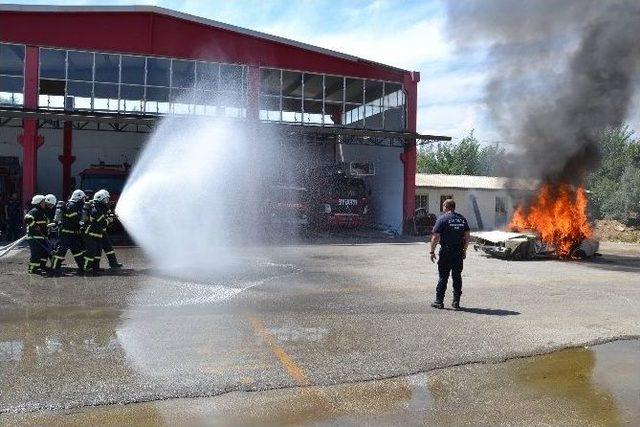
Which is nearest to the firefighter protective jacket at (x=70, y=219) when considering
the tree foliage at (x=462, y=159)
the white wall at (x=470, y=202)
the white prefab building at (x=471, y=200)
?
the white prefab building at (x=471, y=200)

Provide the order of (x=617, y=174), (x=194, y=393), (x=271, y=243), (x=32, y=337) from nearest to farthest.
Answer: (x=194, y=393), (x=32, y=337), (x=271, y=243), (x=617, y=174)

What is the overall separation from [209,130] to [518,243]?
10.9m

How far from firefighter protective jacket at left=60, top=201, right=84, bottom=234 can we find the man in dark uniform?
645 cm

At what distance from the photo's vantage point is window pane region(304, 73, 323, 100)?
75.0ft

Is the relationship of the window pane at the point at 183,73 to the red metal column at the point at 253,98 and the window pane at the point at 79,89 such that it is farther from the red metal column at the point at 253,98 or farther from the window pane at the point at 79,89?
the window pane at the point at 79,89

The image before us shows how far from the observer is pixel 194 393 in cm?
404

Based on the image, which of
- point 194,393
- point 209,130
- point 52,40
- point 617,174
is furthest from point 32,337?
point 617,174

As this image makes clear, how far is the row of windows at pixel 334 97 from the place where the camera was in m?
22.7

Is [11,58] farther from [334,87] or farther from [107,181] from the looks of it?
[334,87]

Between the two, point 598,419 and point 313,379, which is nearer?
point 598,419

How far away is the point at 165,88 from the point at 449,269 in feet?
57.7

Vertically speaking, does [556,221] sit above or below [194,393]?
above

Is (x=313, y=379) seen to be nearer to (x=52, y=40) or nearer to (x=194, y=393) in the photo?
(x=194, y=393)

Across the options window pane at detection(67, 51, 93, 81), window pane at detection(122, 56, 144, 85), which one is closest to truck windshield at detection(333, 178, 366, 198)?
window pane at detection(122, 56, 144, 85)
